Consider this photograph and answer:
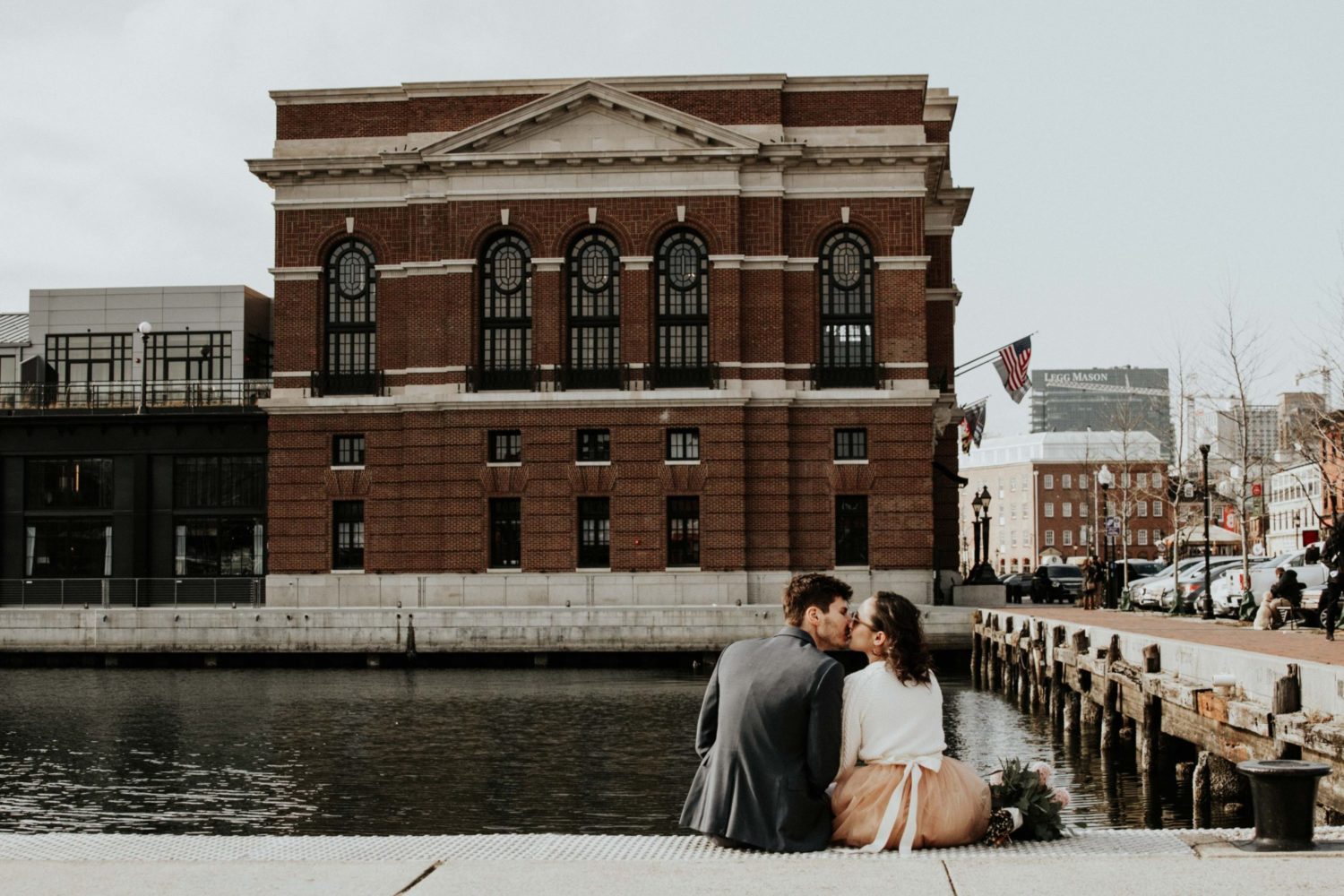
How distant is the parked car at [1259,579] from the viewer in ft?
140

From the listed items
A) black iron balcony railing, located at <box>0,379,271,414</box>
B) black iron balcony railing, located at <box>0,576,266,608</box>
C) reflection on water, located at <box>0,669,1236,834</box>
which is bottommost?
reflection on water, located at <box>0,669,1236,834</box>

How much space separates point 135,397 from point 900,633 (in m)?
55.7

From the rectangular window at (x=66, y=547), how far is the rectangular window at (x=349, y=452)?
364 inches

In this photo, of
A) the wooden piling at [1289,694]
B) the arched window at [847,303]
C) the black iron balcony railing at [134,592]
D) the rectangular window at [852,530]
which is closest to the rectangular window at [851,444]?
the rectangular window at [852,530]

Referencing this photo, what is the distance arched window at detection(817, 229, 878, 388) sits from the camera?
55469mm

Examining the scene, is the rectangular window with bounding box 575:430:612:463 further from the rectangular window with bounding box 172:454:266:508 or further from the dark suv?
the dark suv

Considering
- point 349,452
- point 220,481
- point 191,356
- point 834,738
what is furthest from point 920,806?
point 191,356

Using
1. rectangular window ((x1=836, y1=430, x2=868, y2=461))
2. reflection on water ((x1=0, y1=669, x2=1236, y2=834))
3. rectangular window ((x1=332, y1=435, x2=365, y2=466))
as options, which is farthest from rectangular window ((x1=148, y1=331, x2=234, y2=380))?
rectangular window ((x1=836, y1=430, x2=868, y2=461))

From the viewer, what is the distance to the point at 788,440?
54.7m

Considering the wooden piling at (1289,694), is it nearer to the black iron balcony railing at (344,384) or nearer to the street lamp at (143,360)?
the black iron balcony railing at (344,384)

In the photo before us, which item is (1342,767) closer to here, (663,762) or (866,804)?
(866,804)

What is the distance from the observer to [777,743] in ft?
33.9

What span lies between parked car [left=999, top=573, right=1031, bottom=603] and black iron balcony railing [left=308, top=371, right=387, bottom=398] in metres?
28.6

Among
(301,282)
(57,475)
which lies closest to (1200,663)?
(301,282)
